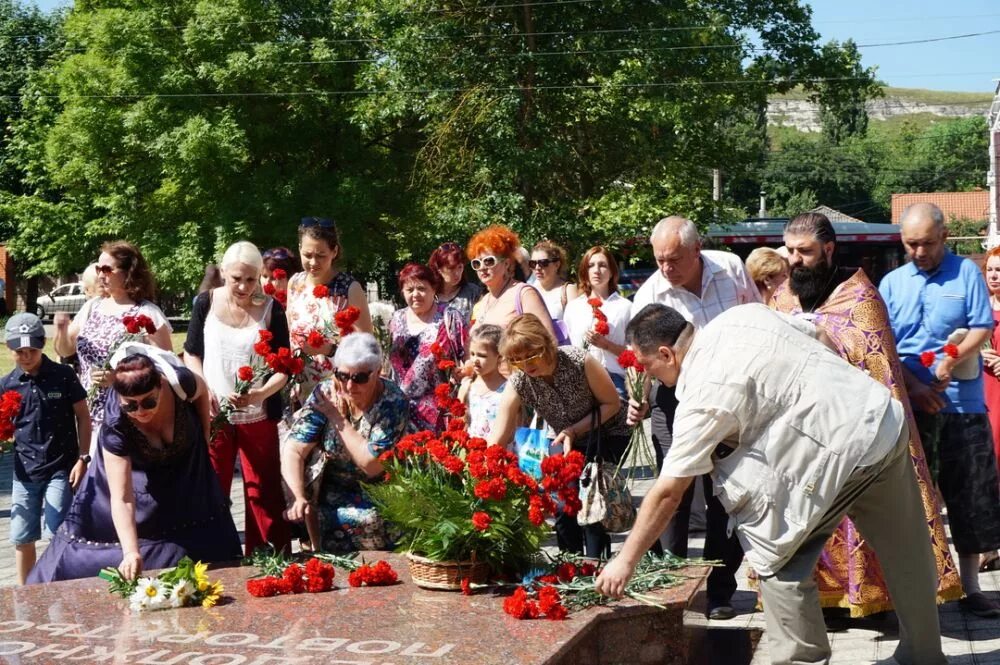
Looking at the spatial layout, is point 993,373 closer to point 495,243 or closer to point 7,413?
point 495,243

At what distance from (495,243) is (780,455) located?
3.63m

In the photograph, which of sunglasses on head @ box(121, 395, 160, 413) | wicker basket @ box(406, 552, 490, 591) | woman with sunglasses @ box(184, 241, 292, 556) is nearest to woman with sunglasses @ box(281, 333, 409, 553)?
woman with sunglasses @ box(184, 241, 292, 556)

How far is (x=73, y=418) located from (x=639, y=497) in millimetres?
3993

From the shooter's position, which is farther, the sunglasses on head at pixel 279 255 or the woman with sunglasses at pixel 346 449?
the sunglasses on head at pixel 279 255

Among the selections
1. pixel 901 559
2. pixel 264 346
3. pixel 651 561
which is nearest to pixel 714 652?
pixel 651 561

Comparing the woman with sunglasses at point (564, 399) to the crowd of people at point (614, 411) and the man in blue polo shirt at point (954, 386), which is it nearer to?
the crowd of people at point (614, 411)

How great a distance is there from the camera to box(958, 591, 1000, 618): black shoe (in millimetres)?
5749

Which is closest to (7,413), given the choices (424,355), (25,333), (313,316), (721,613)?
(25,333)

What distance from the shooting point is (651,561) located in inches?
204

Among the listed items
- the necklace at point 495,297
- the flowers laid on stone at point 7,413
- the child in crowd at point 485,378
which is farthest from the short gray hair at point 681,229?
the flowers laid on stone at point 7,413

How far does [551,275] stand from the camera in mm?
9141

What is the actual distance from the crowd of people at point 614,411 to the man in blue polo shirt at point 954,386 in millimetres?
11

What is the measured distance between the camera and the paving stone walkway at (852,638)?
5.16 m

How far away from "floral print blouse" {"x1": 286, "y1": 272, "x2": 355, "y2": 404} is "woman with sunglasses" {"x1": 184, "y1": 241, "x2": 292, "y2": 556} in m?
0.23
